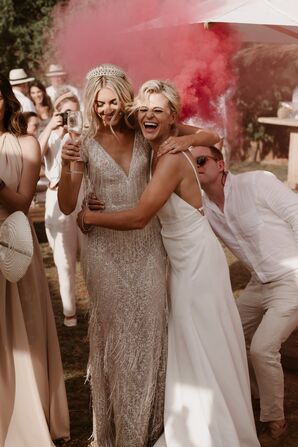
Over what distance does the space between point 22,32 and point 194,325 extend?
627 inches

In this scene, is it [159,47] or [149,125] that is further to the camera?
A: [159,47]

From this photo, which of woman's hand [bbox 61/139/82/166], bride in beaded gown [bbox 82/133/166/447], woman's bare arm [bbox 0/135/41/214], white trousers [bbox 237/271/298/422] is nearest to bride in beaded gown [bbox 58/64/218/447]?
bride in beaded gown [bbox 82/133/166/447]

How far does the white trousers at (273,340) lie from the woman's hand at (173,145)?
1233mm

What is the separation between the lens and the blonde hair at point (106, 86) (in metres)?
3.90

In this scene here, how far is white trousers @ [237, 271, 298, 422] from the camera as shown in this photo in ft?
14.9

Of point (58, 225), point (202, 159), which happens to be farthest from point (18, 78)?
point (202, 159)

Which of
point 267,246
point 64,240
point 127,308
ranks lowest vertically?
point 64,240

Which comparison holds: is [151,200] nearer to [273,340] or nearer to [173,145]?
[173,145]

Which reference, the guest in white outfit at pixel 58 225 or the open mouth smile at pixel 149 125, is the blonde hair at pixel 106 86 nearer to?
the open mouth smile at pixel 149 125

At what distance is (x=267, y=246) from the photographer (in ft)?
15.3

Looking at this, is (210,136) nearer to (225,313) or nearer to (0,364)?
(225,313)

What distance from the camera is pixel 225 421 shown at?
4.07 m

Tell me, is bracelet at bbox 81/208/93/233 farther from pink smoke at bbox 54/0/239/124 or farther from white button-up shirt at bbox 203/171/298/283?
pink smoke at bbox 54/0/239/124

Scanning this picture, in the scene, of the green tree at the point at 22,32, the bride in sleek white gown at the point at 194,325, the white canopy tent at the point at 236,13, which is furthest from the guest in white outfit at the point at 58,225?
the green tree at the point at 22,32
